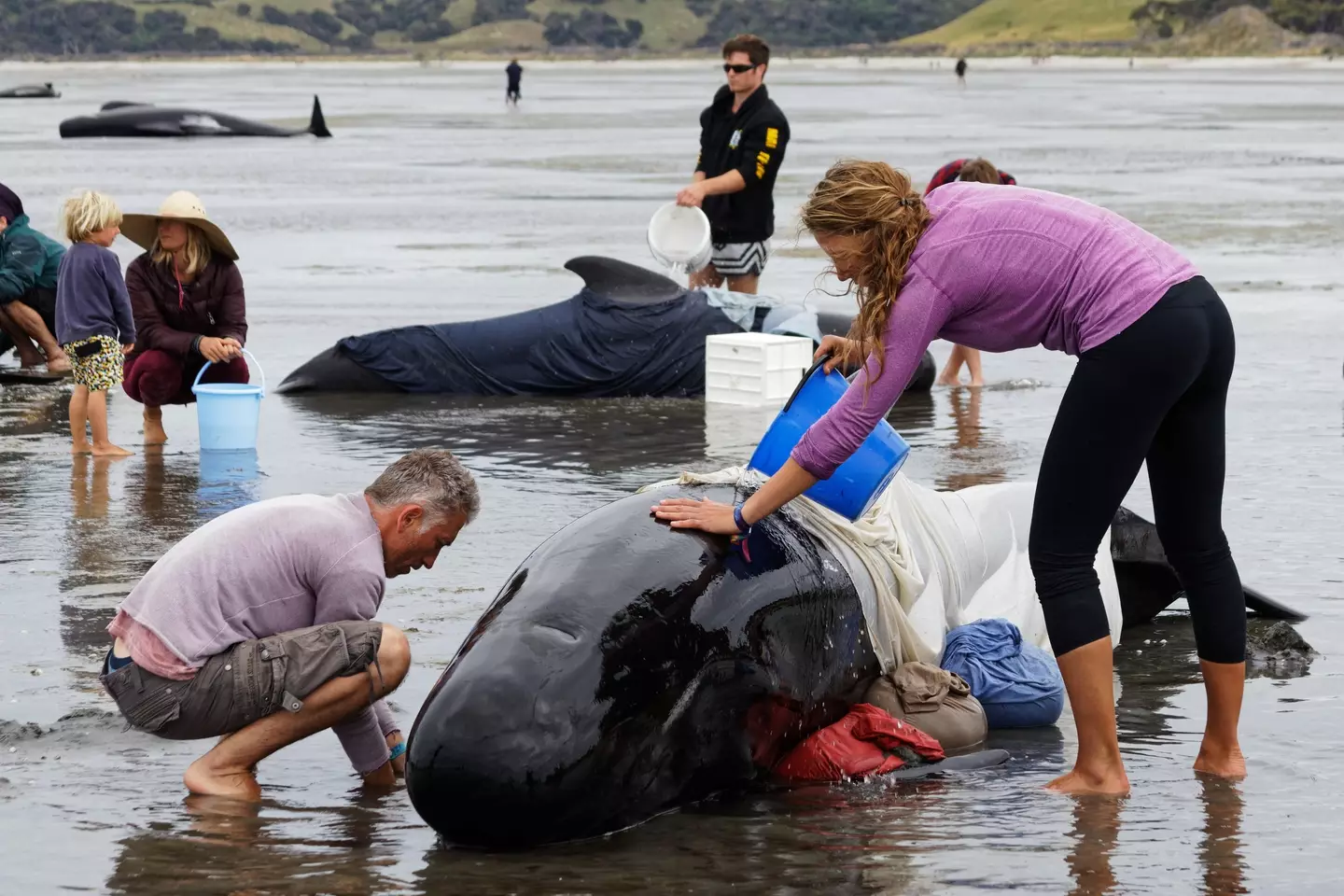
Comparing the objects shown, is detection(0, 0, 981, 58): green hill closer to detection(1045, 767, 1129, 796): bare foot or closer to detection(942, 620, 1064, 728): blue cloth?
detection(942, 620, 1064, 728): blue cloth

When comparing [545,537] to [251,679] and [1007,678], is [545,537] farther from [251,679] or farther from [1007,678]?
[251,679]

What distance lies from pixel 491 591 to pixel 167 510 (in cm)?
228

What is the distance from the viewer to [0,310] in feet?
44.4

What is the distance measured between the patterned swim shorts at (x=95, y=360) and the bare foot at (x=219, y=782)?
5.46 metres

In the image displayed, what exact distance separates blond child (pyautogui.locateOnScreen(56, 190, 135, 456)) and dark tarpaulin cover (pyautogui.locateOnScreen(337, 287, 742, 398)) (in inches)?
98.9

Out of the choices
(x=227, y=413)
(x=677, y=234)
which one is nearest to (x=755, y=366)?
(x=677, y=234)

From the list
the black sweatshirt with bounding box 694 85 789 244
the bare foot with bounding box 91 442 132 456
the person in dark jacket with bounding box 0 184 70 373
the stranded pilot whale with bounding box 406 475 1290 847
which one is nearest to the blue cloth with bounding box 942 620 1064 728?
the stranded pilot whale with bounding box 406 475 1290 847

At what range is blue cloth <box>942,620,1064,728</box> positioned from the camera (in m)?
6.24

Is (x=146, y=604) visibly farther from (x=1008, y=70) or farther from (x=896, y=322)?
(x=1008, y=70)

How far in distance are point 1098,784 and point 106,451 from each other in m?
Answer: 6.73

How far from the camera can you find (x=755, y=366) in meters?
12.0

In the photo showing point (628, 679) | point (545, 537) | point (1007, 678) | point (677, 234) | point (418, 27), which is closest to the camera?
point (628, 679)

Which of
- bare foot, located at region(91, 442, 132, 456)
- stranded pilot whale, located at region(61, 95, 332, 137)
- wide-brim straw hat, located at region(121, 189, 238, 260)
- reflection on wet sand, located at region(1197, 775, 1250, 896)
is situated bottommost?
bare foot, located at region(91, 442, 132, 456)

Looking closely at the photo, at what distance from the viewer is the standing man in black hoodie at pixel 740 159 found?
41.3ft
